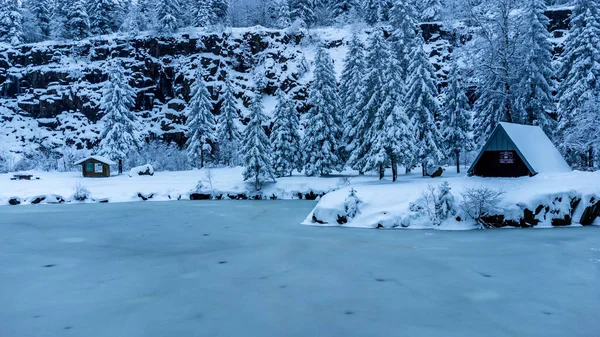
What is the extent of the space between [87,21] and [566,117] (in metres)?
72.9

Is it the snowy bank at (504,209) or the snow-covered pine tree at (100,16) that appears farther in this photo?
the snow-covered pine tree at (100,16)

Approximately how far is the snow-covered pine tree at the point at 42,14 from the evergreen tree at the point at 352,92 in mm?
67537

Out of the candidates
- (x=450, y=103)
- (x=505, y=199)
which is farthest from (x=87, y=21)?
(x=505, y=199)

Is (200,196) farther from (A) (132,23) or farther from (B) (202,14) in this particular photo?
(B) (202,14)

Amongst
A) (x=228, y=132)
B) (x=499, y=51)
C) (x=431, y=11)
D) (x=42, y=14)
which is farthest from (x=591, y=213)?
(x=42, y=14)

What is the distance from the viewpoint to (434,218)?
16.5 metres

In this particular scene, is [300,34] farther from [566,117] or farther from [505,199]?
[505,199]

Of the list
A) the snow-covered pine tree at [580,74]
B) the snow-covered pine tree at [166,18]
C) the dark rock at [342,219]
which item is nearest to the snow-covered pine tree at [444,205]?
the dark rock at [342,219]

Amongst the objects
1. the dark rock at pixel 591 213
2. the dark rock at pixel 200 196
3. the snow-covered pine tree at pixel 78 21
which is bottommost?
the dark rock at pixel 200 196

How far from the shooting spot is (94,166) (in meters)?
40.7

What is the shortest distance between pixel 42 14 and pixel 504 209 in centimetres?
8964

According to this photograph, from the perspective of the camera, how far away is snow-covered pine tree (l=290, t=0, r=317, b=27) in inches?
2864

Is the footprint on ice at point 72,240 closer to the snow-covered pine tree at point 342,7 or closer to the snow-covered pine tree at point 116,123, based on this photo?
the snow-covered pine tree at point 116,123

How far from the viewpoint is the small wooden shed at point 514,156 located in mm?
20469
